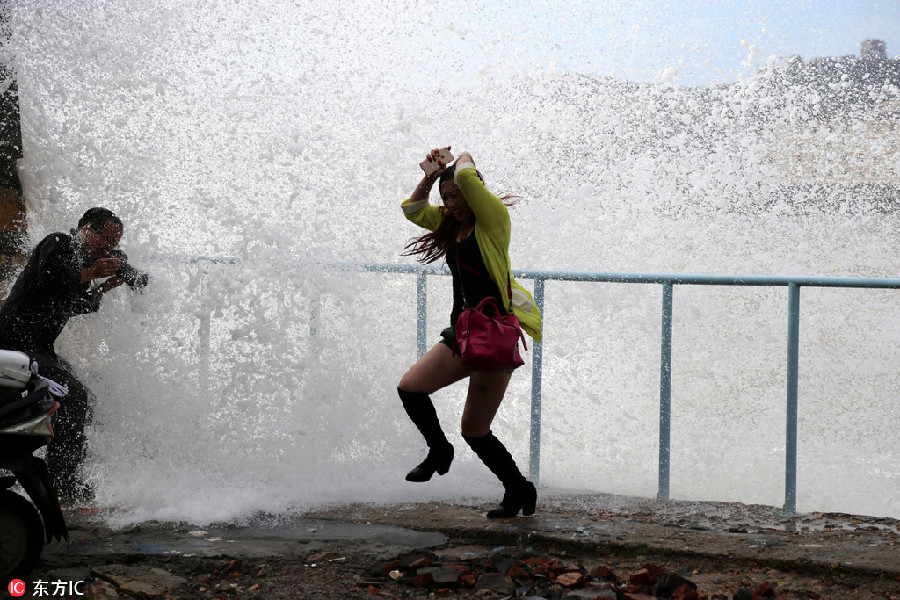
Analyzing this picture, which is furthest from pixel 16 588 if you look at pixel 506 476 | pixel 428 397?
pixel 506 476

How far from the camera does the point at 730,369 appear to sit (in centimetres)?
638

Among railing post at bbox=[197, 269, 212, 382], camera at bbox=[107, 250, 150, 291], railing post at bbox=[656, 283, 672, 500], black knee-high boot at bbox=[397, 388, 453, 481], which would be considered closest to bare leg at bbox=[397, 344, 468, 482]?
black knee-high boot at bbox=[397, 388, 453, 481]

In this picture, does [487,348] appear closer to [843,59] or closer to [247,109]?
[247,109]

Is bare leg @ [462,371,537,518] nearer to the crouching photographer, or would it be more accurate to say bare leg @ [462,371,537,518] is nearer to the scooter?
the scooter

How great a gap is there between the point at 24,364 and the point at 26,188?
283cm

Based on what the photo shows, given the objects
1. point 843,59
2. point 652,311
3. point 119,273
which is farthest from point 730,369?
point 843,59

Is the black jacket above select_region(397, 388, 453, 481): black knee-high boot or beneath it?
above

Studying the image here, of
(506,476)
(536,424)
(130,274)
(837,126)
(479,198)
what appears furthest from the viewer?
(837,126)

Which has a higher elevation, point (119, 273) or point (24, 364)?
point (119, 273)

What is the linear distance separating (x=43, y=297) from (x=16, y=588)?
5.18ft

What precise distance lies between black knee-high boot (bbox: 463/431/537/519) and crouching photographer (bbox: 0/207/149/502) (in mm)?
1906

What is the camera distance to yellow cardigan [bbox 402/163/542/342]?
132 inches

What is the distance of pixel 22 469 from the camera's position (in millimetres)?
2822

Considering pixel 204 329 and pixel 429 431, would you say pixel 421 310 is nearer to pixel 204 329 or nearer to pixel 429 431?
pixel 204 329
